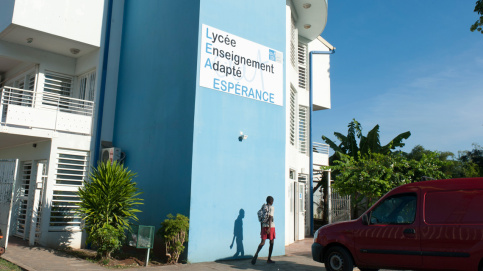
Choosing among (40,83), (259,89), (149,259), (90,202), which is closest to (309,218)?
(259,89)

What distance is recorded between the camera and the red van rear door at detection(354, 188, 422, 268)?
7602mm

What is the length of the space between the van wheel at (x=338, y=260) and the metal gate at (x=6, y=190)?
8428mm

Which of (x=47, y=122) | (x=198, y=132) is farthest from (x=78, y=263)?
(x=47, y=122)

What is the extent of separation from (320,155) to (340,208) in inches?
130

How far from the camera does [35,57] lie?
1408cm

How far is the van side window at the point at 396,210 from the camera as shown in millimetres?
7836

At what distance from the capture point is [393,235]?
7.84 meters

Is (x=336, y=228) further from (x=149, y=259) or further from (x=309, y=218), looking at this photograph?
(x=309, y=218)

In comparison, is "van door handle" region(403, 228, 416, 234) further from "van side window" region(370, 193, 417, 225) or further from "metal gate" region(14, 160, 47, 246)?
"metal gate" region(14, 160, 47, 246)

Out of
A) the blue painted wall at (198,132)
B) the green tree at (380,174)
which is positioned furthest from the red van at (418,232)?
the green tree at (380,174)

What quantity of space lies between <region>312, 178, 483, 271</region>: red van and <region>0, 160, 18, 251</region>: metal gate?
27.9ft

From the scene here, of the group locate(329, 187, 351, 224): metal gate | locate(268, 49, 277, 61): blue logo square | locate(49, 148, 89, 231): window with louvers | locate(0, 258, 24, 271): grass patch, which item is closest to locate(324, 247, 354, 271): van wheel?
locate(268, 49, 277, 61): blue logo square

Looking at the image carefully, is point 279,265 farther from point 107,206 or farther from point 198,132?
point 107,206

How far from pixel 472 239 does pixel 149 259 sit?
24.6 ft
